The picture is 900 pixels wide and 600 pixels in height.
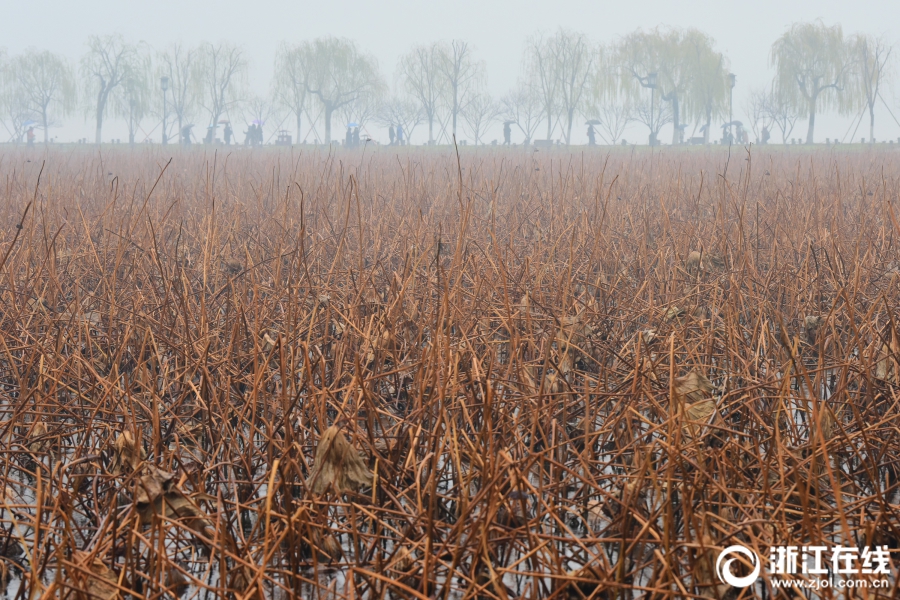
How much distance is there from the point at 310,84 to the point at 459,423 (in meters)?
56.2

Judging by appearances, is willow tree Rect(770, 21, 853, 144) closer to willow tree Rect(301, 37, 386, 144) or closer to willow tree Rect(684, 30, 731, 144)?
willow tree Rect(684, 30, 731, 144)

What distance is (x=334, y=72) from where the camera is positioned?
55438 millimetres

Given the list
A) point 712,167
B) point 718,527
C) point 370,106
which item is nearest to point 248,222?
point 718,527

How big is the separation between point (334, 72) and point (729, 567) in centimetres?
5669

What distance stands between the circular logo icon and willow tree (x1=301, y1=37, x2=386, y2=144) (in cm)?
5514

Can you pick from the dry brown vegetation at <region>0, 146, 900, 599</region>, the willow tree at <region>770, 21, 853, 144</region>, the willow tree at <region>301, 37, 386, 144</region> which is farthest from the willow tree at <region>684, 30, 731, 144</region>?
the dry brown vegetation at <region>0, 146, 900, 599</region>

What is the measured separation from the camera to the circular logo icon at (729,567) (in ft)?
5.18

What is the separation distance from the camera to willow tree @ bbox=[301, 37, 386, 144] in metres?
55.2

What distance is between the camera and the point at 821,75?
41.2m

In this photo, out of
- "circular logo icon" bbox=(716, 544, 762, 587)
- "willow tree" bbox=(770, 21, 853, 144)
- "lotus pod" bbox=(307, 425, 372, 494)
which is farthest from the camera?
"willow tree" bbox=(770, 21, 853, 144)

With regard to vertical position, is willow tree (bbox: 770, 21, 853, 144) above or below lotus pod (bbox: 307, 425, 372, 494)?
above

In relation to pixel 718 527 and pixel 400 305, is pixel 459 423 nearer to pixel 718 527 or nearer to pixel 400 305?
pixel 400 305

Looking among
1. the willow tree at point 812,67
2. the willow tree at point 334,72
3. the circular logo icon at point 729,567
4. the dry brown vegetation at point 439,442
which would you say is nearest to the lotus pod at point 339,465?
the dry brown vegetation at point 439,442

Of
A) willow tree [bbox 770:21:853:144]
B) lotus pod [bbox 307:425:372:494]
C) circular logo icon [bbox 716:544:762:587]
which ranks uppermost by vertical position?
willow tree [bbox 770:21:853:144]
